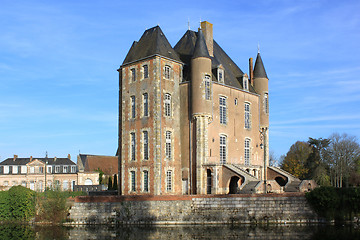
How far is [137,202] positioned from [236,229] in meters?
7.28

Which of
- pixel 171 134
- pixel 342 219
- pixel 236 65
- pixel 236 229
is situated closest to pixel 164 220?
pixel 236 229

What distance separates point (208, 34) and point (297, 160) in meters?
29.6

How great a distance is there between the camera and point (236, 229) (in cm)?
2375

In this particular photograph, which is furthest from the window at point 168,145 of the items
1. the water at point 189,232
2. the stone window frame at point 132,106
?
the water at point 189,232

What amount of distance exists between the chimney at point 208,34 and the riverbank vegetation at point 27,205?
16.8 meters

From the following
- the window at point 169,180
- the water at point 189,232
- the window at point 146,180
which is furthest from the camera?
the window at point 169,180

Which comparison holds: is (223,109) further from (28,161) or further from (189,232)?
(28,161)

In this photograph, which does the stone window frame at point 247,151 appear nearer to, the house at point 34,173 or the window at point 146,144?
the window at point 146,144

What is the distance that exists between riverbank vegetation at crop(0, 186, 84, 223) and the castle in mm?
5681

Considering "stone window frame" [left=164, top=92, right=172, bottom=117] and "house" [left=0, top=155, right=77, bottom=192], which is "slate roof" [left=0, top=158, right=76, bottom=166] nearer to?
"house" [left=0, top=155, right=77, bottom=192]

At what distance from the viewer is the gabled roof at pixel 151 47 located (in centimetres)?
3266

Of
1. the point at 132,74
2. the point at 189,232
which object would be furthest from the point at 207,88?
the point at 189,232

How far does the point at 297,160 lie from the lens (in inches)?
2304

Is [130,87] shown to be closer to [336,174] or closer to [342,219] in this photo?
[342,219]
